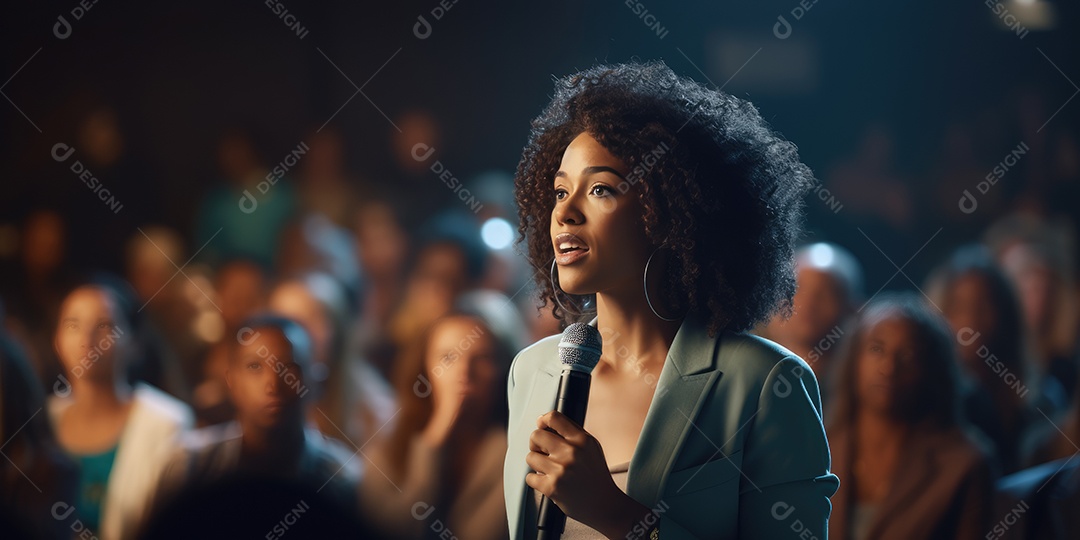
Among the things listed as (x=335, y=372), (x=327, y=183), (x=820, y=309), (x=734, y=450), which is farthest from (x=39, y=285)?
(x=734, y=450)

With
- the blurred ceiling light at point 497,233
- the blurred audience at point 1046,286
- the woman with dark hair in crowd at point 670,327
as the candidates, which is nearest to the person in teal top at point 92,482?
the blurred ceiling light at point 497,233

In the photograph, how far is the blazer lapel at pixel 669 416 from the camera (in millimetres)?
1384

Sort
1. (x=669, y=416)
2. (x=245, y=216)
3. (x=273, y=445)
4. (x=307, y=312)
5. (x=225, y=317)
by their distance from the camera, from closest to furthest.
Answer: (x=669, y=416), (x=273, y=445), (x=307, y=312), (x=225, y=317), (x=245, y=216)

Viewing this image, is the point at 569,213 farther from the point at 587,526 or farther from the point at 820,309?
the point at 820,309

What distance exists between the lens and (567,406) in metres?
1.33

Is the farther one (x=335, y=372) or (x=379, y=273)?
(x=379, y=273)

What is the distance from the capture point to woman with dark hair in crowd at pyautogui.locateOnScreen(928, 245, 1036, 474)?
9.45 feet

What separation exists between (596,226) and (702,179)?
22cm

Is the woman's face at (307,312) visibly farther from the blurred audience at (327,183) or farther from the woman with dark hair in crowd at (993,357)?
the woman with dark hair in crowd at (993,357)

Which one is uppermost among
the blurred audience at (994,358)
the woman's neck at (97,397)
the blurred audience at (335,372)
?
the blurred audience at (994,358)

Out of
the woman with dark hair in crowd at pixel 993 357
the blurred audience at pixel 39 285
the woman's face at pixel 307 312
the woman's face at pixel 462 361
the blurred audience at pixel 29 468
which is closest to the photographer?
the woman's face at pixel 462 361

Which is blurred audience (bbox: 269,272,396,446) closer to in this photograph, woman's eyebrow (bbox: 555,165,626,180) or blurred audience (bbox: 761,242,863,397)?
blurred audience (bbox: 761,242,863,397)

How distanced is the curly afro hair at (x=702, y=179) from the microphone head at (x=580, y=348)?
0.20 meters

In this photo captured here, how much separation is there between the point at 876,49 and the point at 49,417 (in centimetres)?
384
